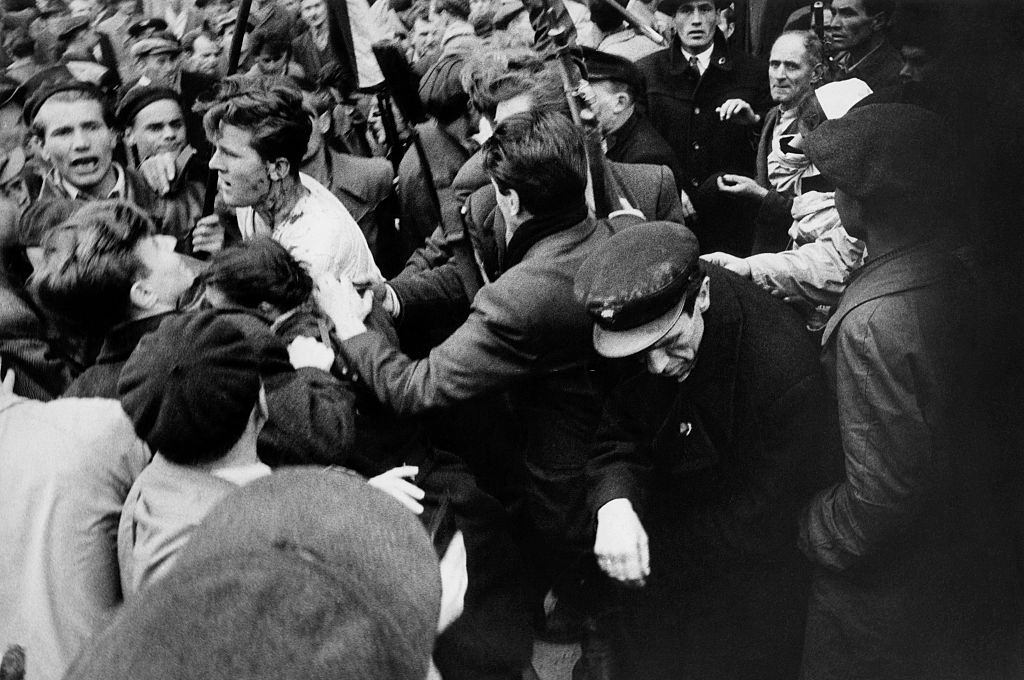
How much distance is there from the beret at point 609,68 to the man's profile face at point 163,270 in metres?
1.01

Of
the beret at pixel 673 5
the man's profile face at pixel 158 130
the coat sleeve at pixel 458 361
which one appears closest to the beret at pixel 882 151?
the beret at pixel 673 5

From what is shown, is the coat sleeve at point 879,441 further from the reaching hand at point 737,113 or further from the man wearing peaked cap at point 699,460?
the reaching hand at point 737,113

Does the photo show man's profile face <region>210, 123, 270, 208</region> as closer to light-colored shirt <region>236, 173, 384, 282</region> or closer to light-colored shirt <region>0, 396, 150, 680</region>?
light-colored shirt <region>236, 173, 384, 282</region>

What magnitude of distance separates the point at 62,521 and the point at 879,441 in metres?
1.66

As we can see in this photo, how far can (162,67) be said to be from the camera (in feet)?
8.42

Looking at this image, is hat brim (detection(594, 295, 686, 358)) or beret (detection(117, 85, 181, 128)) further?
beret (detection(117, 85, 181, 128))

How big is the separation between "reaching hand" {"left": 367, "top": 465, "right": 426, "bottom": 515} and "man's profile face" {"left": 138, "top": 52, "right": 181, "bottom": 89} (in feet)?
3.30

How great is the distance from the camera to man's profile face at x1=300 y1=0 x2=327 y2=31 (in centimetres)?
251

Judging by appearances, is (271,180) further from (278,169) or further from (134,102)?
(134,102)

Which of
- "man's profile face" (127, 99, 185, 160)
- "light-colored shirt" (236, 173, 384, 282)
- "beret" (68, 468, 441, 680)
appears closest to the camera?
"beret" (68, 468, 441, 680)

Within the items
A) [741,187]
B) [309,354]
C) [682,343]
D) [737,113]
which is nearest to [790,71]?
[737,113]

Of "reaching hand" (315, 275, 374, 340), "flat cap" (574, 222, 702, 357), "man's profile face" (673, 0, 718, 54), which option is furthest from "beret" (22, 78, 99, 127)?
"man's profile face" (673, 0, 718, 54)

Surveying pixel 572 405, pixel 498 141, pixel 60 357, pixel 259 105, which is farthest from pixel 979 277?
pixel 60 357

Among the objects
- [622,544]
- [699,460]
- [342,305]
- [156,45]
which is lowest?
[622,544]
